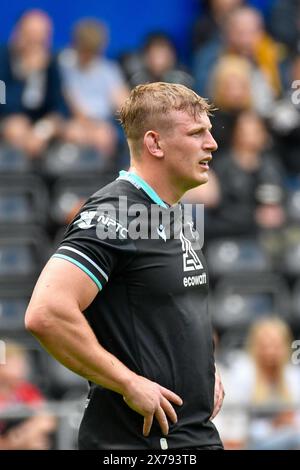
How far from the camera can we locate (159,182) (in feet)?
14.6

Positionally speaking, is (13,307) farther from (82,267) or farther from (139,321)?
(82,267)

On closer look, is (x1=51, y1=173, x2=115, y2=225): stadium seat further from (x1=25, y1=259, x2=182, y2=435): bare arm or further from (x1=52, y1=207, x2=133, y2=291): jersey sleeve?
(x1=25, y1=259, x2=182, y2=435): bare arm

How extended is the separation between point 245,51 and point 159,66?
823mm

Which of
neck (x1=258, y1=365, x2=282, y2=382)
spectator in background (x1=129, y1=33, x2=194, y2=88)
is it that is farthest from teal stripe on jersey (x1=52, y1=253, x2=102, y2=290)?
spectator in background (x1=129, y1=33, x2=194, y2=88)

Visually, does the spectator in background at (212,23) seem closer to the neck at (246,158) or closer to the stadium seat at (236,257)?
the neck at (246,158)

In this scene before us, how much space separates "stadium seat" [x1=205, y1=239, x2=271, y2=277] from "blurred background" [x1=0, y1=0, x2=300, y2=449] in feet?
0.04

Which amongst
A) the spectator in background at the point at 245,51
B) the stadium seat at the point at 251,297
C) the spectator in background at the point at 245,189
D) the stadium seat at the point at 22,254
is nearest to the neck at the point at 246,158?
the spectator in background at the point at 245,189

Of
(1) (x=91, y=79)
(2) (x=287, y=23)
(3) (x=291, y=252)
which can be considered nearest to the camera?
(3) (x=291, y=252)

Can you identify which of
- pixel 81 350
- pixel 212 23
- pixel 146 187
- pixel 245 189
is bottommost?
pixel 81 350

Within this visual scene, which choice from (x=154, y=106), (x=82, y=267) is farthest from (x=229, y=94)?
(x=82, y=267)

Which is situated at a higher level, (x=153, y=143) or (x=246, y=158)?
(x=246, y=158)
